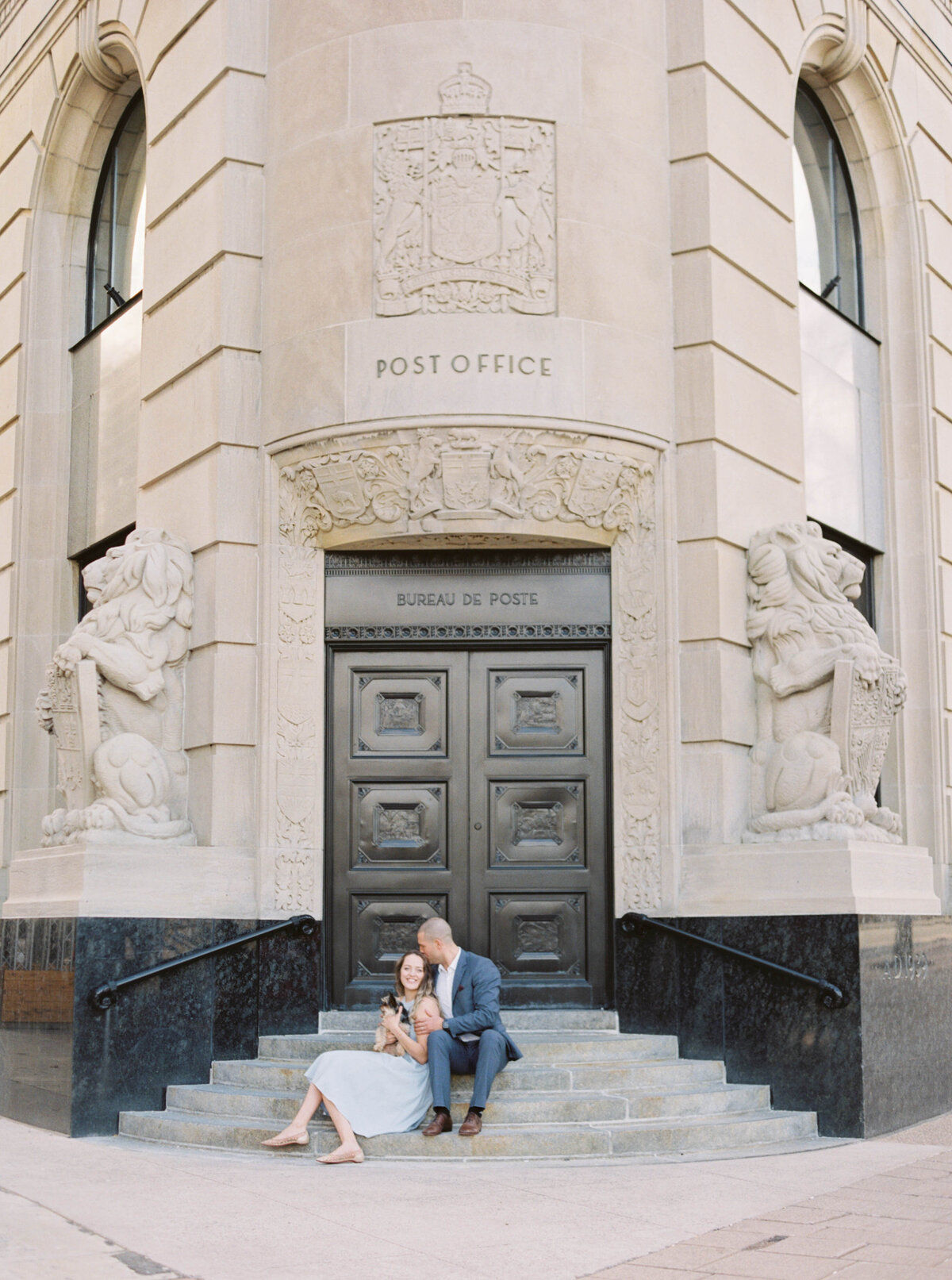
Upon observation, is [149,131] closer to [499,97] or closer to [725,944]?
[499,97]

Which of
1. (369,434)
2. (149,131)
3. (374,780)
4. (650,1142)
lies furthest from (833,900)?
(149,131)

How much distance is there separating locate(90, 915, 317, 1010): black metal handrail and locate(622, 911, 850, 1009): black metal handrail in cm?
257

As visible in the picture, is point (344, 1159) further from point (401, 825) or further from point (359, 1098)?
point (401, 825)

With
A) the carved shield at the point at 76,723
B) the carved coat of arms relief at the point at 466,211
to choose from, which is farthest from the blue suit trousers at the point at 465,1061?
the carved coat of arms relief at the point at 466,211

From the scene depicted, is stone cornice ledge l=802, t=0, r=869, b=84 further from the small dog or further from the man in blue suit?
the small dog

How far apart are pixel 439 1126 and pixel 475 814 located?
3393 mm

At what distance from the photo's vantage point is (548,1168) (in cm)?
936

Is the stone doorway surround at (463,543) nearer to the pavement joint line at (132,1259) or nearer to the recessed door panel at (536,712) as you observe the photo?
the recessed door panel at (536,712)

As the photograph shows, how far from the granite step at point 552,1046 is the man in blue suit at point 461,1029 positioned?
939mm

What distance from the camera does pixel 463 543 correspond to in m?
12.8

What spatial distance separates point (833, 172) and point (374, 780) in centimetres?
908

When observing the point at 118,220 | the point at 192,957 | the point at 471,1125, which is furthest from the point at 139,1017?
the point at 118,220

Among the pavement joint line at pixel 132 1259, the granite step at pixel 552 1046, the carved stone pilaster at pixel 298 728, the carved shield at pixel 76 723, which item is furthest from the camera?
the carved stone pilaster at pixel 298 728

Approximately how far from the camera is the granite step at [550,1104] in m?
10.1
